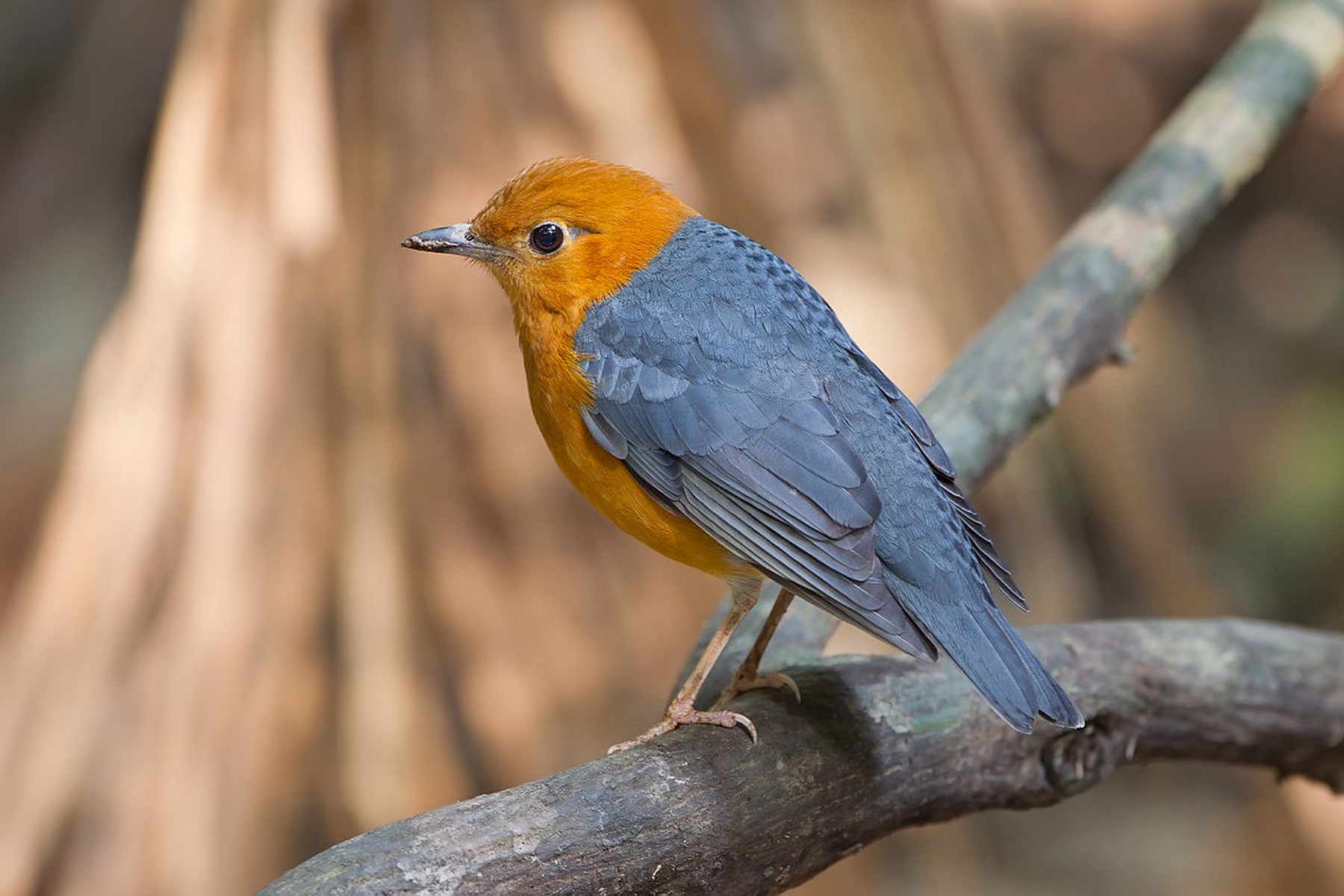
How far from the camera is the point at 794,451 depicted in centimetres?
263

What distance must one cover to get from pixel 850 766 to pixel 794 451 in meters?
0.61

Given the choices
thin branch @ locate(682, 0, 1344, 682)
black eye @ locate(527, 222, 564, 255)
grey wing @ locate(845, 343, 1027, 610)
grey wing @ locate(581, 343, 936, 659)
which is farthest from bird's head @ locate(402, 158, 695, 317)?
thin branch @ locate(682, 0, 1344, 682)

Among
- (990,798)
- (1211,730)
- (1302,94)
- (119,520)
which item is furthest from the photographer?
(1302,94)

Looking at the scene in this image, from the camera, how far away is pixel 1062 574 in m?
4.07

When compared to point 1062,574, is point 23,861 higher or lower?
lower

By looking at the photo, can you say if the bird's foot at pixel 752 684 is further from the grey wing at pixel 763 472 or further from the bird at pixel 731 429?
the grey wing at pixel 763 472

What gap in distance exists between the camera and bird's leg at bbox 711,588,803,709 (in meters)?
2.77

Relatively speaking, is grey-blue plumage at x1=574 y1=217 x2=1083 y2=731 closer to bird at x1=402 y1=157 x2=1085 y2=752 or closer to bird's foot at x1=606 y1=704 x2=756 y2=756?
bird at x1=402 y1=157 x2=1085 y2=752

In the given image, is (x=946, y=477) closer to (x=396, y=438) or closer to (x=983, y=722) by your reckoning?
(x=983, y=722)

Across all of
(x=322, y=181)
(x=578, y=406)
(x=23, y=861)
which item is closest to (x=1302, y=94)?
(x=578, y=406)

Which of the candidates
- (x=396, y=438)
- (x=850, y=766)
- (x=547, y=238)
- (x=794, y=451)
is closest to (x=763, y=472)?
(x=794, y=451)

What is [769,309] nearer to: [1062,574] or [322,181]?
[322,181]

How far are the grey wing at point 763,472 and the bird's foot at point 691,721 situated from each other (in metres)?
0.27

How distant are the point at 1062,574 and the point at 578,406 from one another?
1916mm
